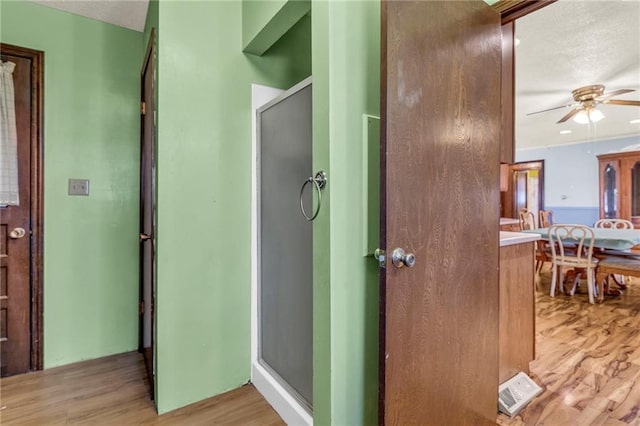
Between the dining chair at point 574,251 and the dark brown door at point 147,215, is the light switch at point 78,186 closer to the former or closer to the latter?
the dark brown door at point 147,215

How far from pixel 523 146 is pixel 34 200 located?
26.8 ft

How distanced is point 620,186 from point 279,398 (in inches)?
283

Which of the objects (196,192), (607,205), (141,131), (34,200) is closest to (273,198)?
(196,192)

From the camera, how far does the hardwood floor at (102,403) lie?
1.64 m

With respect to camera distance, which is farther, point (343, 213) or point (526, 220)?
point (526, 220)

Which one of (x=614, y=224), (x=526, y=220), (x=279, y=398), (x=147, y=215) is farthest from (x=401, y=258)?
(x=614, y=224)

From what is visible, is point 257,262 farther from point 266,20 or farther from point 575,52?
point 575,52

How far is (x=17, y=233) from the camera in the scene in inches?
80.0

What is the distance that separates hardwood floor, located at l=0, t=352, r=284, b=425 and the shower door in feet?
0.73

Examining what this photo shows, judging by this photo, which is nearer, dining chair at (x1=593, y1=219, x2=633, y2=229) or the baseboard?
the baseboard

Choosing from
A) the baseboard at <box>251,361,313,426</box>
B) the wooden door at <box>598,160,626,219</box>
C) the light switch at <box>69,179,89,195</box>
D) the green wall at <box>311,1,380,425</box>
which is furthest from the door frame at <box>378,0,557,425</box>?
the wooden door at <box>598,160,626,219</box>

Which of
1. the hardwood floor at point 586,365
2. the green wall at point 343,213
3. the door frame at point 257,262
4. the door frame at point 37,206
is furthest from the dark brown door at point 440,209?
the door frame at point 37,206

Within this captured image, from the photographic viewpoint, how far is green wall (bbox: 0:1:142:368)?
Result: 7.00 feet

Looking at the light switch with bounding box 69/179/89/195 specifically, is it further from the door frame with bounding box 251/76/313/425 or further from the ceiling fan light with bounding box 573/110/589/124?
the ceiling fan light with bounding box 573/110/589/124
